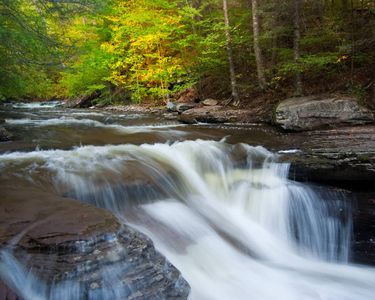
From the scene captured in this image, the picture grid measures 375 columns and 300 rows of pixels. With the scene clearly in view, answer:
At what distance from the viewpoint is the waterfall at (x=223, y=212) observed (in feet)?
14.9

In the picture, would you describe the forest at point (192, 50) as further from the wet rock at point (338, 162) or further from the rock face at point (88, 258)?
the rock face at point (88, 258)

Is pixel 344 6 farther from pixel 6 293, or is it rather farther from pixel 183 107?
pixel 6 293

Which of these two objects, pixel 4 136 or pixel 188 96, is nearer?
pixel 4 136

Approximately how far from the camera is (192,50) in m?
16.5

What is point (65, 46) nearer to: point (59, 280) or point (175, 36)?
point (59, 280)

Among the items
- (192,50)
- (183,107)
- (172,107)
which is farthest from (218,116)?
(192,50)

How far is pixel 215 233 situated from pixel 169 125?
595 centimetres

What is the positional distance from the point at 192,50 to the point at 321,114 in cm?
915

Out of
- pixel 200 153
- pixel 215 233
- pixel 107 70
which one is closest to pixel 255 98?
pixel 200 153

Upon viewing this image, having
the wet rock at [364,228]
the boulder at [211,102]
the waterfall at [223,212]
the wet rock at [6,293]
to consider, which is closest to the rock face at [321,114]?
the waterfall at [223,212]

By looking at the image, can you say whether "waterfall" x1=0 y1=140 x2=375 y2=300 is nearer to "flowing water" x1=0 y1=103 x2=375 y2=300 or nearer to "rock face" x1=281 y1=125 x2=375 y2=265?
"flowing water" x1=0 y1=103 x2=375 y2=300

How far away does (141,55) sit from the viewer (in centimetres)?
1720

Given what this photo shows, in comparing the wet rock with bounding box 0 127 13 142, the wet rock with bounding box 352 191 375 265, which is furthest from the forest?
the wet rock with bounding box 352 191 375 265

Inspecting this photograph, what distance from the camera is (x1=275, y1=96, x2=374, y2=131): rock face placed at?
8.42 metres
